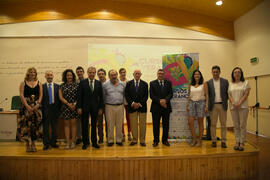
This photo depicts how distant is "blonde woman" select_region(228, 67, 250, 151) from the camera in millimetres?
2957

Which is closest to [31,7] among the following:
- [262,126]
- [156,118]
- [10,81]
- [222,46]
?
[10,81]

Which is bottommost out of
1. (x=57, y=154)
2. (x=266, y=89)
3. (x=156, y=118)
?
(x=57, y=154)

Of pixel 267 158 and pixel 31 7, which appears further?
pixel 31 7

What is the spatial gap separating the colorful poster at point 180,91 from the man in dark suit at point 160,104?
25 centimetres

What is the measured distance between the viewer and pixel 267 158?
339 centimetres

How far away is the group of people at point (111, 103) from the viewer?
3004mm

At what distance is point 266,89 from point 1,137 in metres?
7.46

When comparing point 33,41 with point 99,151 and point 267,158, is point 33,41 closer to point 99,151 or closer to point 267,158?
point 99,151

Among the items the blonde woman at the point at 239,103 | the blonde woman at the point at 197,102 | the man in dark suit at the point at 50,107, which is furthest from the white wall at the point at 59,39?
the blonde woman at the point at 239,103

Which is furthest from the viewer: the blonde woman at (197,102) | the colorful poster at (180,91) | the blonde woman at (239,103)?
the colorful poster at (180,91)

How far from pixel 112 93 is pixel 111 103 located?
0.21 meters

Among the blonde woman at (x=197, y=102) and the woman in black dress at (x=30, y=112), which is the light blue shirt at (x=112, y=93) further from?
the blonde woman at (x=197, y=102)

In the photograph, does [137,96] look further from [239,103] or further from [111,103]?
[239,103]

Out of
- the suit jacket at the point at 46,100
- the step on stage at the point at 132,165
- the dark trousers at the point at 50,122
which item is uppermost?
the suit jacket at the point at 46,100
